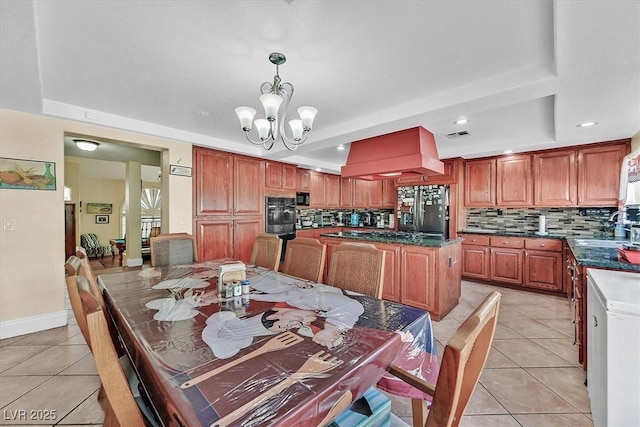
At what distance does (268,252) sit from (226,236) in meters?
1.79

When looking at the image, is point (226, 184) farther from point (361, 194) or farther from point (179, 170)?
point (361, 194)

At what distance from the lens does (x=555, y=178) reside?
402 cm

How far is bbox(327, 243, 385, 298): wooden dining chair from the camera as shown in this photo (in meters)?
1.79

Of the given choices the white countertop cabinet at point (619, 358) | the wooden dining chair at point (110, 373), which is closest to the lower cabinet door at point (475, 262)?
the white countertop cabinet at point (619, 358)

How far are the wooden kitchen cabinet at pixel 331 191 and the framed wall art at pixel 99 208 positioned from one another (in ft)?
24.1

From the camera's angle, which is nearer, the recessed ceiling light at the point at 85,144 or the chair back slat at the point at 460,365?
the chair back slat at the point at 460,365

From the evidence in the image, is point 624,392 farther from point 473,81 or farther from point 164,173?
point 164,173

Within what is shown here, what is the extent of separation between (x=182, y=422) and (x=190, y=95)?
8.57 ft

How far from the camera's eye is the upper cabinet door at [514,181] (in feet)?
14.0

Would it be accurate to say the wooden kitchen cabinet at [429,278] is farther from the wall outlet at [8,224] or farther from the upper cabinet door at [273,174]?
the wall outlet at [8,224]

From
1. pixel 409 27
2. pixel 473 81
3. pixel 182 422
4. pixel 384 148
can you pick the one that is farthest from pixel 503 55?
pixel 182 422

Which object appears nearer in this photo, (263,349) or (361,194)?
(263,349)

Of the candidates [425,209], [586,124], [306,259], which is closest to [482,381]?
[306,259]

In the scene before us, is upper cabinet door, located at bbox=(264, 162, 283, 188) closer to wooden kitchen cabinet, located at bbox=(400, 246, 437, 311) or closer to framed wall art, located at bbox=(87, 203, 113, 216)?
wooden kitchen cabinet, located at bbox=(400, 246, 437, 311)
